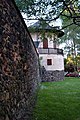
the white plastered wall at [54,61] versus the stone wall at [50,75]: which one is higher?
the white plastered wall at [54,61]

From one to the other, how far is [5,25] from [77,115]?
4790 mm

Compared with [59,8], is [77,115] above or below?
below

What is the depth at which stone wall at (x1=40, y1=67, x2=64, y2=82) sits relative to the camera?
92.6 feet

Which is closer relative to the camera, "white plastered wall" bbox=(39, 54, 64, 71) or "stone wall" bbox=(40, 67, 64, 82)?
"stone wall" bbox=(40, 67, 64, 82)

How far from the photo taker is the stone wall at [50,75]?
28228 millimetres

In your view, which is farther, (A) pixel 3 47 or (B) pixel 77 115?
(B) pixel 77 115

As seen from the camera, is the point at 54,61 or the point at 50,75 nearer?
the point at 50,75

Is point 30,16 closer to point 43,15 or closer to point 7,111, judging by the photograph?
point 43,15

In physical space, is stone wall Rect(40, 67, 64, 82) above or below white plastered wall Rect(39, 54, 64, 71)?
below

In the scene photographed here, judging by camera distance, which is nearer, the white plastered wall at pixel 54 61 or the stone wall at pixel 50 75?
the stone wall at pixel 50 75

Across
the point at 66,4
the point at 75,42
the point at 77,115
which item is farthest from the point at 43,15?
the point at 75,42

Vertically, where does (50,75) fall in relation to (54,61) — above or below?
below

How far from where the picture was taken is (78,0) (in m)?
10.1

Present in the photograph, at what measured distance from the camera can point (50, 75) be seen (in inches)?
1168
